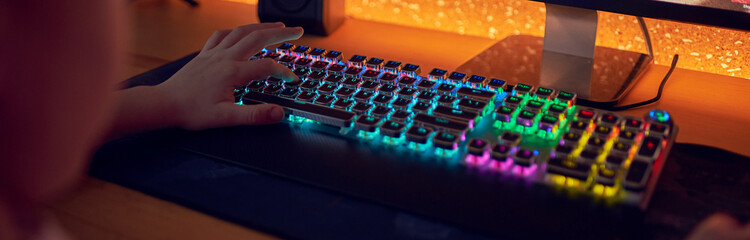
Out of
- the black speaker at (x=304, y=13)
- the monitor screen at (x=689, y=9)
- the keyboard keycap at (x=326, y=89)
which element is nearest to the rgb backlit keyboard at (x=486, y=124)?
the keyboard keycap at (x=326, y=89)

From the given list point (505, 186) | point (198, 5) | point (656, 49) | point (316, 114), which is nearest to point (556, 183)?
point (505, 186)

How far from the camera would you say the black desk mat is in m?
0.45

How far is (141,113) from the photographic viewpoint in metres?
0.58

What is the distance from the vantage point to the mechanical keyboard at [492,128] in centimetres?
47

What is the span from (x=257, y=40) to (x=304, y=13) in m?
0.25

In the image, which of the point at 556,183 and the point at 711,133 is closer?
the point at 556,183

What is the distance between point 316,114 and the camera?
59cm

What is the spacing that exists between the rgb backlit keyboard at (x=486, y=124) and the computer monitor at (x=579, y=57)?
9 centimetres

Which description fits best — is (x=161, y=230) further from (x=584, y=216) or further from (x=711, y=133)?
(x=711, y=133)

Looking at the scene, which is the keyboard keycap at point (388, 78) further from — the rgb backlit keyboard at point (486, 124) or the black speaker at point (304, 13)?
the black speaker at point (304, 13)

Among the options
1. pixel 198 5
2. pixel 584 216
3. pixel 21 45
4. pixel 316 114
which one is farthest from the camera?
pixel 198 5

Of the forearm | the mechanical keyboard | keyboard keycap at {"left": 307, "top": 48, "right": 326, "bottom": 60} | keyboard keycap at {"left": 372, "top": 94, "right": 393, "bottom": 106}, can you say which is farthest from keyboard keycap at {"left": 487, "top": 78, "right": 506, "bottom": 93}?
the forearm

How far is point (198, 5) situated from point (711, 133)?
81 centimetres

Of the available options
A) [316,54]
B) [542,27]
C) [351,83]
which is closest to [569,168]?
[351,83]
